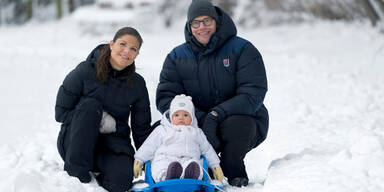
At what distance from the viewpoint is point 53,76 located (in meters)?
13.4

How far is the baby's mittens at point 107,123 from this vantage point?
464 centimetres

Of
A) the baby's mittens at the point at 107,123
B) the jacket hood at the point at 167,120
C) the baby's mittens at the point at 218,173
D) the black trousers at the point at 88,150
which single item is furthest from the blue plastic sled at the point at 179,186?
the baby's mittens at the point at 107,123

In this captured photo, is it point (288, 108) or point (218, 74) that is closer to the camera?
point (218, 74)

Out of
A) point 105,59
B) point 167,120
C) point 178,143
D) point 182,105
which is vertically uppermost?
point 105,59

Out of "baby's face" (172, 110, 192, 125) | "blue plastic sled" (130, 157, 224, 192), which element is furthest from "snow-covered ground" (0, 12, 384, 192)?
"baby's face" (172, 110, 192, 125)

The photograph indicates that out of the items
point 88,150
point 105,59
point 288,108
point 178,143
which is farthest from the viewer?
point 288,108

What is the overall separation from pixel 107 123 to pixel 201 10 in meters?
1.14

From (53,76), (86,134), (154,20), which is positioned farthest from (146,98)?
(154,20)

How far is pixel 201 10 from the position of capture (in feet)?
15.4

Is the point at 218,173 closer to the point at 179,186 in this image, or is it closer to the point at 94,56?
the point at 179,186

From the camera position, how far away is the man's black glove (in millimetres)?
4512

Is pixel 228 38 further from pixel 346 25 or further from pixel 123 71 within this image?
pixel 346 25

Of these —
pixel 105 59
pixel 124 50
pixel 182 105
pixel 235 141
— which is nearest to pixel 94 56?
pixel 105 59

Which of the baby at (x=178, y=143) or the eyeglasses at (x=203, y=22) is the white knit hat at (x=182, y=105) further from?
the eyeglasses at (x=203, y=22)
